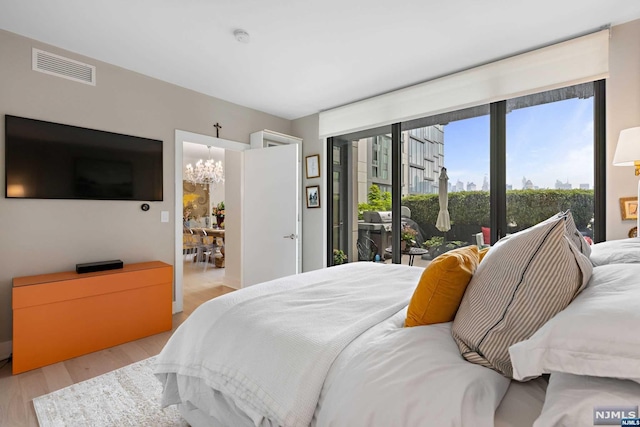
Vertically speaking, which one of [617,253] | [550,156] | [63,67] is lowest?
[617,253]

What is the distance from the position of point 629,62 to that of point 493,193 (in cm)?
132

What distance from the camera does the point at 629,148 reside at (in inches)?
76.7

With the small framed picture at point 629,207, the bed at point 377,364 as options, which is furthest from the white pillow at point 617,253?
the small framed picture at point 629,207

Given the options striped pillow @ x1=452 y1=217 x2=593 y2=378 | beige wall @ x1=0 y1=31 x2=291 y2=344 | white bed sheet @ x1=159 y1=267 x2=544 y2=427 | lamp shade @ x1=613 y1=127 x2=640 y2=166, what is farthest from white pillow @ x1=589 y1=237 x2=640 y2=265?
beige wall @ x1=0 y1=31 x2=291 y2=344

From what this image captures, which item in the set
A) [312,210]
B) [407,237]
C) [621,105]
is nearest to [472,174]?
[407,237]

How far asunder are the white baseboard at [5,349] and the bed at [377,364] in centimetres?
193

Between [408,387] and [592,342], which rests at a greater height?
[592,342]

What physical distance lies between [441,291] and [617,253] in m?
0.78

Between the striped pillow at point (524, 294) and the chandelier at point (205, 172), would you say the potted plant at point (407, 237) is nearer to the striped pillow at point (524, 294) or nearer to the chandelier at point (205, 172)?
the striped pillow at point (524, 294)

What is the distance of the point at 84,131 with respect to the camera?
281 centimetres

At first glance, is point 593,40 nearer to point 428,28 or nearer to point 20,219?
point 428,28

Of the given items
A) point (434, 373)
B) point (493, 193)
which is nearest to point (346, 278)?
point (434, 373)

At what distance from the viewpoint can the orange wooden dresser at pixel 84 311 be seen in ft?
7.45

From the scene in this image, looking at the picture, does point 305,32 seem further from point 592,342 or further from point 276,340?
point 592,342
